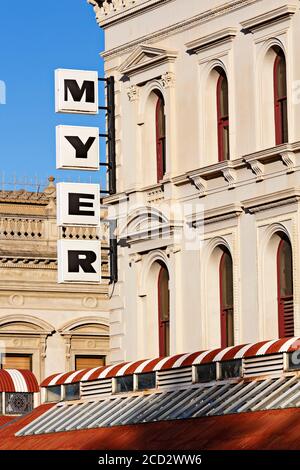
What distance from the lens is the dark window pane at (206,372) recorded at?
122 feet

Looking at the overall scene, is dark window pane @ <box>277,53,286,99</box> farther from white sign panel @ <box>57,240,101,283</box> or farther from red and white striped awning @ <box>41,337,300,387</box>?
white sign panel @ <box>57,240,101,283</box>

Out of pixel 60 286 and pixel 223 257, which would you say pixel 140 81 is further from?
pixel 60 286

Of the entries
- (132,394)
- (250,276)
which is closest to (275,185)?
(250,276)

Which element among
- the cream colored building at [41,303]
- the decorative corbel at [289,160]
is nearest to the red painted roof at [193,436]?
the decorative corbel at [289,160]

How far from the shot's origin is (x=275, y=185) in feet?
130

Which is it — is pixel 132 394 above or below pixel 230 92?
below

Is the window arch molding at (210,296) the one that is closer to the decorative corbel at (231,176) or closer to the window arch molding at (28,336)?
the decorative corbel at (231,176)

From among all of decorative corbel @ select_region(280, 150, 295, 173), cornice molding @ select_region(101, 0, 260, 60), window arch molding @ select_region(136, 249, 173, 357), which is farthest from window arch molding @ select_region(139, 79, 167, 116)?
decorative corbel @ select_region(280, 150, 295, 173)

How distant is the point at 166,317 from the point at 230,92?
230 inches

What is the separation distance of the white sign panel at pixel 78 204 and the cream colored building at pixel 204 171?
94cm

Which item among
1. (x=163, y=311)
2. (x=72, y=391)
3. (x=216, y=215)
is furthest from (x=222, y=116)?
(x=72, y=391)

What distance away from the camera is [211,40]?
41.6 meters

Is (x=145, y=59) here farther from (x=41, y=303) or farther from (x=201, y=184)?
(x=41, y=303)

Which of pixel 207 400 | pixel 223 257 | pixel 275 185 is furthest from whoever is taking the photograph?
pixel 223 257
